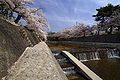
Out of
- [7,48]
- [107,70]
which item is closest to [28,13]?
[7,48]

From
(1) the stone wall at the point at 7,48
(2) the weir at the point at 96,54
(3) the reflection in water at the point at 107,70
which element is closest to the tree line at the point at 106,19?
(2) the weir at the point at 96,54

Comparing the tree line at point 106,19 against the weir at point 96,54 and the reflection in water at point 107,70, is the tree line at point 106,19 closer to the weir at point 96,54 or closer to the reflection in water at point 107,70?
the weir at point 96,54

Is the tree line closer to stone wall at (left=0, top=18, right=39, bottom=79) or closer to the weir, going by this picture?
the weir

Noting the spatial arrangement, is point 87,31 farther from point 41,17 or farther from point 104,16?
point 41,17

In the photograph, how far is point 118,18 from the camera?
57.8ft

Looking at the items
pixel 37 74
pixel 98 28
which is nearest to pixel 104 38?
pixel 98 28

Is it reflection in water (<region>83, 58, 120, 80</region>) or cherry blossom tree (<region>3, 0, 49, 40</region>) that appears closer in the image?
reflection in water (<region>83, 58, 120, 80</region>)

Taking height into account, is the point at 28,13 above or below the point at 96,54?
above

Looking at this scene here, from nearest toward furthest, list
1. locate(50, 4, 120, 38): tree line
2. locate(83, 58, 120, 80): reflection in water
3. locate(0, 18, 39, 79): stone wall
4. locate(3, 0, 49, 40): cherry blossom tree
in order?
locate(0, 18, 39, 79): stone wall
locate(83, 58, 120, 80): reflection in water
locate(3, 0, 49, 40): cherry blossom tree
locate(50, 4, 120, 38): tree line

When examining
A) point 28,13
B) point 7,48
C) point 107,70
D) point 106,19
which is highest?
point 106,19

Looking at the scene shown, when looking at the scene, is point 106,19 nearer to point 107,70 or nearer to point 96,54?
point 96,54

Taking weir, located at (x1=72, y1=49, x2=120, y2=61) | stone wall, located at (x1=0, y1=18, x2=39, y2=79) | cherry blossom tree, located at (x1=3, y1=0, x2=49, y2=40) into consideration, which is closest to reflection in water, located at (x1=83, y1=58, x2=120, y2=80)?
weir, located at (x1=72, y1=49, x2=120, y2=61)

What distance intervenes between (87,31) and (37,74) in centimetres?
2791

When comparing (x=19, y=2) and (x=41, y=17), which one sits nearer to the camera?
(x=19, y=2)
